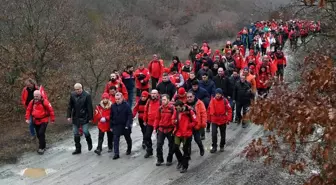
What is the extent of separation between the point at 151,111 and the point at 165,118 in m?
0.90

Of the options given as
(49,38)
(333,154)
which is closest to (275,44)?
(49,38)

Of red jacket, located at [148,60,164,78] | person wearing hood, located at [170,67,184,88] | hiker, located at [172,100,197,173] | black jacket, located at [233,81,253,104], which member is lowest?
hiker, located at [172,100,197,173]

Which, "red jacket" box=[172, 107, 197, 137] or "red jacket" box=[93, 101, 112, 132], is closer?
"red jacket" box=[172, 107, 197, 137]

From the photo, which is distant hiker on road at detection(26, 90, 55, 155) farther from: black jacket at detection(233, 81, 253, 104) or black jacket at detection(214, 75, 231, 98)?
black jacket at detection(233, 81, 253, 104)

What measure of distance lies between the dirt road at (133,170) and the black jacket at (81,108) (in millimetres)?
947

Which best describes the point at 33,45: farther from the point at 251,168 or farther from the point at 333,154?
the point at 333,154

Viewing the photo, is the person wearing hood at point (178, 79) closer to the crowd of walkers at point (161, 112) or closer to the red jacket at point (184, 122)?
the crowd of walkers at point (161, 112)

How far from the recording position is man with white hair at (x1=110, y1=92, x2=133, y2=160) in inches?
464

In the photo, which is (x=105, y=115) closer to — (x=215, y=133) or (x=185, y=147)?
(x=185, y=147)

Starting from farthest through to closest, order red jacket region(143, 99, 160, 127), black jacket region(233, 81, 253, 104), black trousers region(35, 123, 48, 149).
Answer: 1. black jacket region(233, 81, 253, 104)
2. black trousers region(35, 123, 48, 149)
3. red jacket region(143, 99, 160, 127)

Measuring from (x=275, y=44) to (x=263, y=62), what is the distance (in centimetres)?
1251

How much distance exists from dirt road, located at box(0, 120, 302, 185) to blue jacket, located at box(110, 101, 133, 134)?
0.83m

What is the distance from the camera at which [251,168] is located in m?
11.0

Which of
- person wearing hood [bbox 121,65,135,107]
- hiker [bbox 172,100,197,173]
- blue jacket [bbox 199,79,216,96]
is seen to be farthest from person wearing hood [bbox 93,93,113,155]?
person wearing hood [bbox 121,65,135,107]
